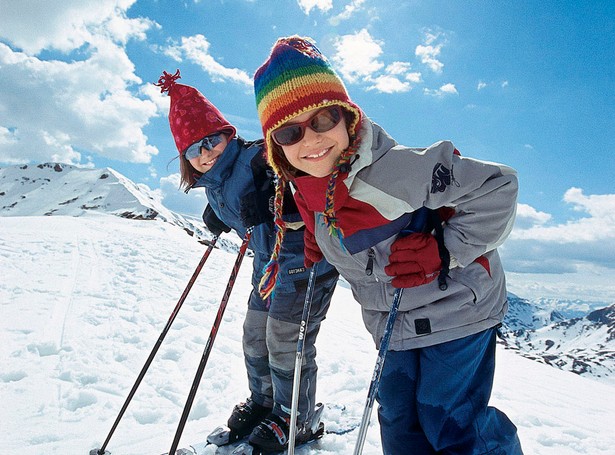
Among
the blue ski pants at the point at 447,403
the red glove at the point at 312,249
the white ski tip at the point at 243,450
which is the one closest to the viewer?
the blue ski pants at the point at 447,403

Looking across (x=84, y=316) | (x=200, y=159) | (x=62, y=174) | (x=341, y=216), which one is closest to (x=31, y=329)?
(x=84, y=316)

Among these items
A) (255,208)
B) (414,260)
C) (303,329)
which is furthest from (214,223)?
(414,260)

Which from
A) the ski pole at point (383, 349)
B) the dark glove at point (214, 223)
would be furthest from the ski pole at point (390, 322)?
the dark glove at point (214, 223)

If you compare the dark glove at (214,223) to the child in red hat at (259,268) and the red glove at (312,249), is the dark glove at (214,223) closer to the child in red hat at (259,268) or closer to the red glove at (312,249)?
the child in red hat at (259,268)

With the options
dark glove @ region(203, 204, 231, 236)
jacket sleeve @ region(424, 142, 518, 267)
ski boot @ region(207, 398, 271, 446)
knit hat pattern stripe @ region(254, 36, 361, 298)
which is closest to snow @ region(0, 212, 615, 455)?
ski boot @ region(207, 398, 271, 446)

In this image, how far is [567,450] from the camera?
11.0ft

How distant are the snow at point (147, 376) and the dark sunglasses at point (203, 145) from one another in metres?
2.37

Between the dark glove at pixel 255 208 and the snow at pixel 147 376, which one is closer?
the dark glove at pixel 255 208

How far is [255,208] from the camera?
10.2 feet

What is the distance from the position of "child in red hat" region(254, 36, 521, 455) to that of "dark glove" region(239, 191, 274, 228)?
682 millimetres

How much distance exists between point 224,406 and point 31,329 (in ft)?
9.69

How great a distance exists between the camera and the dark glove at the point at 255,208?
309 centimetres

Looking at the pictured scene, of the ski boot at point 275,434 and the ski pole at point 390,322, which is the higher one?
the ski pole at point 390,322

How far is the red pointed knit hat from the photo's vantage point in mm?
3547
